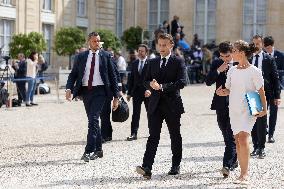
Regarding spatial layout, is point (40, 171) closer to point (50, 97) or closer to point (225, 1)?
point (50, 97)

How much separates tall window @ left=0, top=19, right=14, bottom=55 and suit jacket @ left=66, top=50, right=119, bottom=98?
20.2 meters

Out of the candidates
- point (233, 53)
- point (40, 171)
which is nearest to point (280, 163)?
point (233, 53)

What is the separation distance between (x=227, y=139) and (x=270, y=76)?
218 centimetres

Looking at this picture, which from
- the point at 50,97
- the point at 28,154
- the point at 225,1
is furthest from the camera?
the point at 225,1

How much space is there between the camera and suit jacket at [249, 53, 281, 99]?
35.8 ft

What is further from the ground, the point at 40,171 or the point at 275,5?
the point at 275,5

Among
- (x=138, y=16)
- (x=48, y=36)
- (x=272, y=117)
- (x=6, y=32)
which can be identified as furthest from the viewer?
(x=138, y=16)

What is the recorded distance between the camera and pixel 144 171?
28.3 ft

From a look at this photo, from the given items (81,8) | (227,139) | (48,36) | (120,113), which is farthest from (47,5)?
(227,139)

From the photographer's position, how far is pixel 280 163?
397 inches

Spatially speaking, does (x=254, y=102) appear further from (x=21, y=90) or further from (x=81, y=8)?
(x=81, y=8)

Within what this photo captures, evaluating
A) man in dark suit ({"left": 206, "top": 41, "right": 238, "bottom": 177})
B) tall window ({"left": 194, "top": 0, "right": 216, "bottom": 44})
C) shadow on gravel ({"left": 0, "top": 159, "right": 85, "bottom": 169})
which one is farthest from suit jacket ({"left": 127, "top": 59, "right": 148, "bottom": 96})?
tall window ({"left": 194, "top": 0, "right": 216, "bottom": 44})

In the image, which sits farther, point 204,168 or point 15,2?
point 15,2

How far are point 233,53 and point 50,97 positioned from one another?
16202mm
